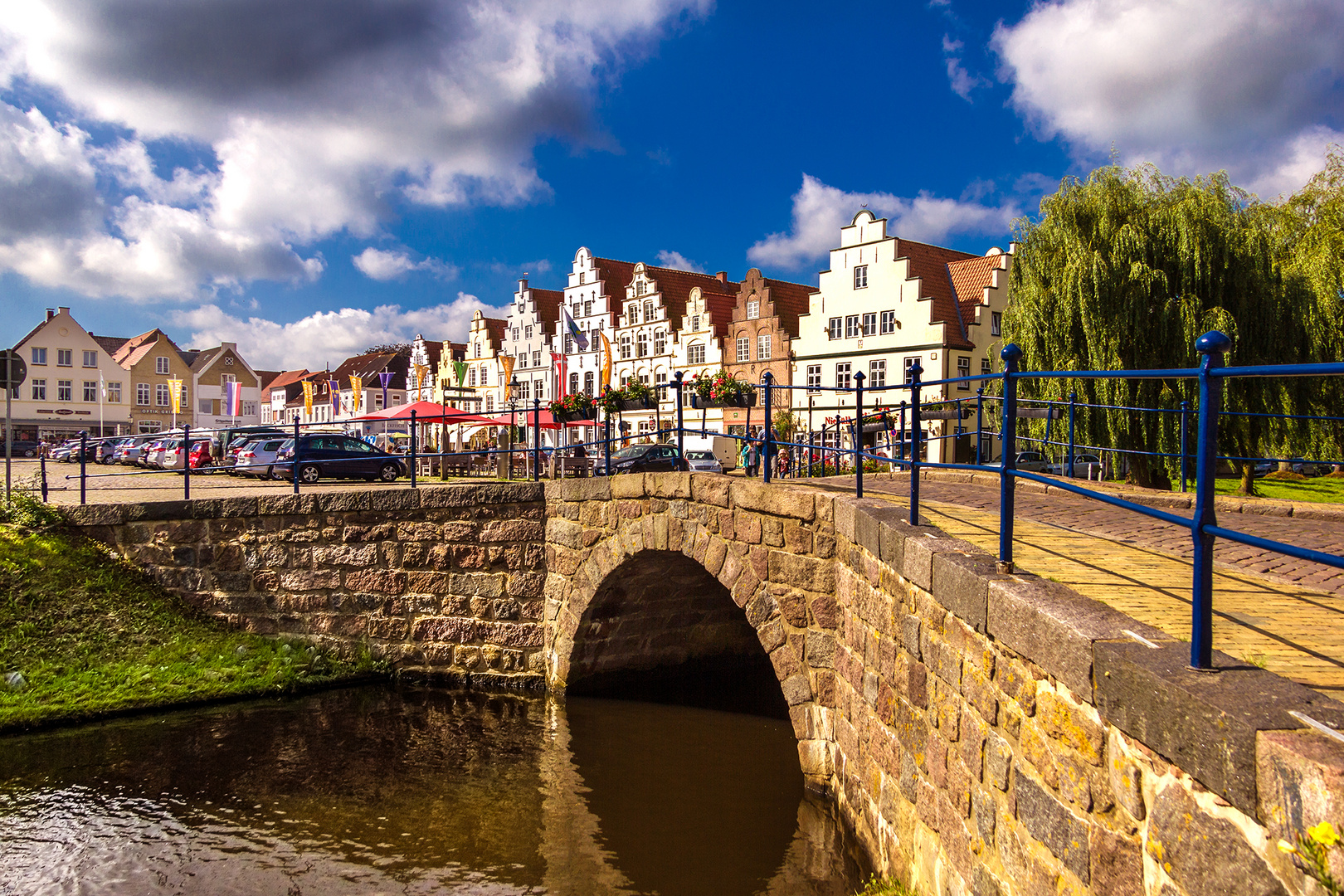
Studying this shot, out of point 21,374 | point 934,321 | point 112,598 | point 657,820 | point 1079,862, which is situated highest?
point 934,321

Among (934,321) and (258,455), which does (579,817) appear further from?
(934,321)

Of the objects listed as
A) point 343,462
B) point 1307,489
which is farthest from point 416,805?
point 1307,489

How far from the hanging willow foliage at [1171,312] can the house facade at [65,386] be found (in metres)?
59.0

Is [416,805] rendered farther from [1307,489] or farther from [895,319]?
[895,319]

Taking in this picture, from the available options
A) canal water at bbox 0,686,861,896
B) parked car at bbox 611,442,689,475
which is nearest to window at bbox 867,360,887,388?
parked car at bbox 611,442,689,475

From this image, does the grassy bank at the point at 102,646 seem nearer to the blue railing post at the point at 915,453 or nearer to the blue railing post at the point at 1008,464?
the blue railing post at the point at 915,453

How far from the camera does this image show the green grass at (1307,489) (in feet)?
47.1

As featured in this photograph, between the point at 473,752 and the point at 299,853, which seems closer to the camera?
the point at 299,853

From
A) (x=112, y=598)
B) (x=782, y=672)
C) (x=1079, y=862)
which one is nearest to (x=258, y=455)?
(x=112, y=598)

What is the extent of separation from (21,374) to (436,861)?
1012cm

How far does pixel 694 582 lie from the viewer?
1098 centimetres

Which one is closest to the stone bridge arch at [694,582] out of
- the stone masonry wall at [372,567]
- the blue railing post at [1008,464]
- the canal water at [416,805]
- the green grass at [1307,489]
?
the stone masonry wall at [372,567]

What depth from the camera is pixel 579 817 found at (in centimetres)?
728

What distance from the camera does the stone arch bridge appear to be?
203cm
